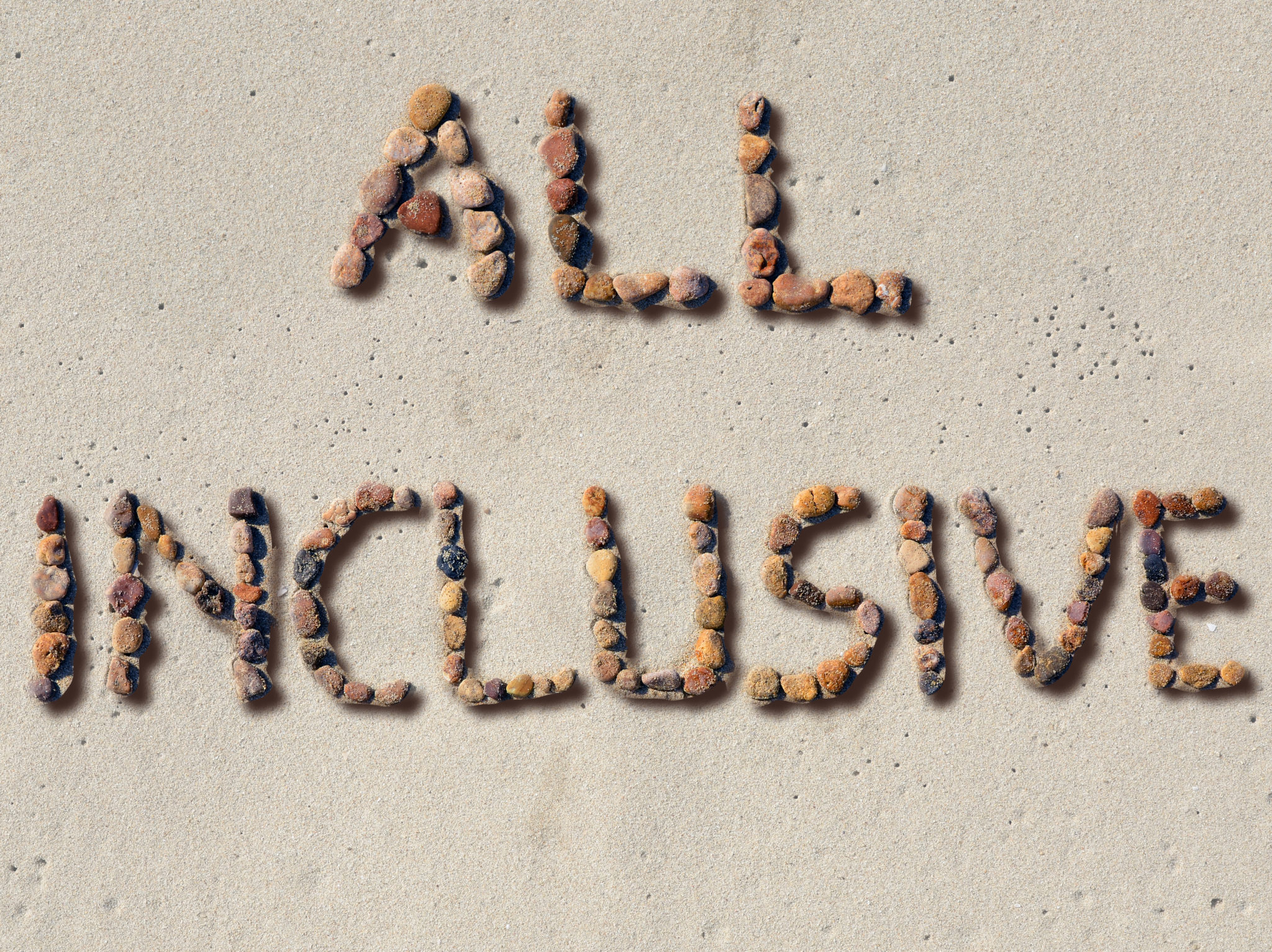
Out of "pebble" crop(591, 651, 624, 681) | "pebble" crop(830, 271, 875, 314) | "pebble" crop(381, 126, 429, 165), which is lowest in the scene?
"pebble" crop(591, 651, 624, 681)

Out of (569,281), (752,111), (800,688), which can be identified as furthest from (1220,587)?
(569,281)

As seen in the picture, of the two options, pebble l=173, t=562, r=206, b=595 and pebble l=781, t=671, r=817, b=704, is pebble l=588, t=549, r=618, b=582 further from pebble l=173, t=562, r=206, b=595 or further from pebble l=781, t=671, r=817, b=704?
pebble l=173, t=562, r=206, b=595

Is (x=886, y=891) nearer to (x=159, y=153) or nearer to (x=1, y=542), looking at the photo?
(x=1, y=542)

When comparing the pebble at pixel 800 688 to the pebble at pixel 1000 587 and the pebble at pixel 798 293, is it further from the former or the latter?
the pebble at pixel 798 293

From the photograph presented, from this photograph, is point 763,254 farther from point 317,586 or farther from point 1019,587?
point 317,586

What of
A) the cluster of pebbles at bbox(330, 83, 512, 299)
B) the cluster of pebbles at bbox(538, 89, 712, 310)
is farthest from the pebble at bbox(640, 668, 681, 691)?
the cluster of pebbles at bbox(330, 83, 512, 299)

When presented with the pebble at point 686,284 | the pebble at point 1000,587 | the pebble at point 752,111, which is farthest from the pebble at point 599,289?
the pebble at point 1000,587
